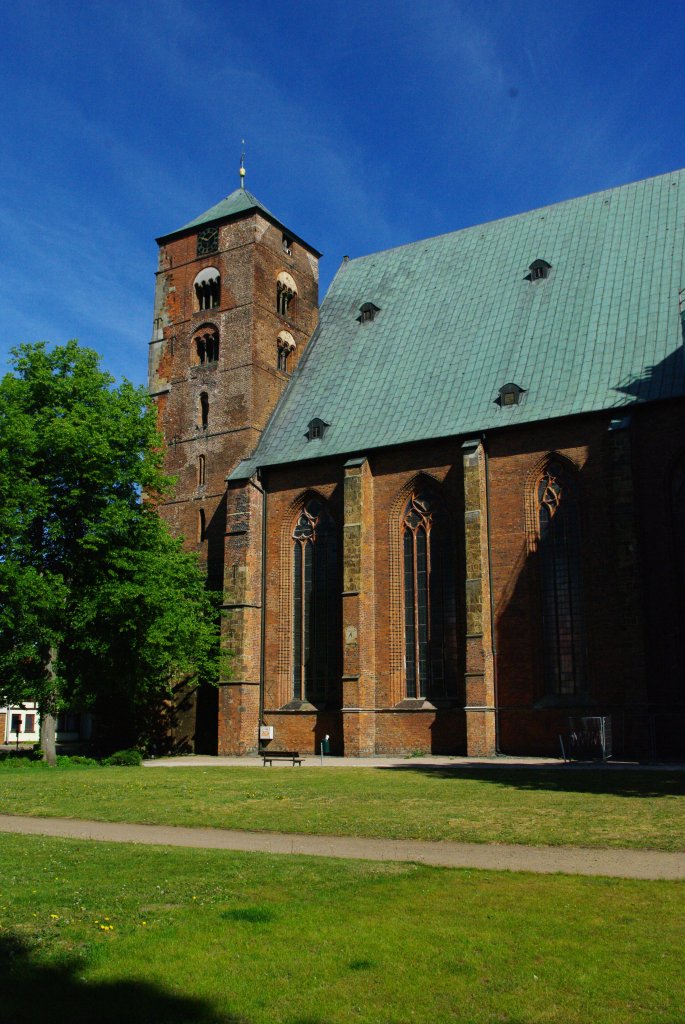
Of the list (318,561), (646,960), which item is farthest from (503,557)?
(646,960)

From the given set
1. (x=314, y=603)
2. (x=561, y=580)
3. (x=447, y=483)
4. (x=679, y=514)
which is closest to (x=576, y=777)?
(x=561, y=580)

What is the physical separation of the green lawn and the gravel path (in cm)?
45

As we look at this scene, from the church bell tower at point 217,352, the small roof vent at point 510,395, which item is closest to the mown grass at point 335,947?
the small roof vent at point 510,395

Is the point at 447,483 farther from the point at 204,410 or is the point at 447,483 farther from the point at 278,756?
the point at 204,410

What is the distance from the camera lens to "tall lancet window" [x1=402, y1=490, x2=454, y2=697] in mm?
29828

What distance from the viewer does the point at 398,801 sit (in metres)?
15.9

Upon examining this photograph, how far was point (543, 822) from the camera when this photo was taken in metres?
12.9

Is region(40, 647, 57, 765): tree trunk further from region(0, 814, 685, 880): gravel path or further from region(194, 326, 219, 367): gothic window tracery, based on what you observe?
region(194, 326, 219, 367): gothic window tracery

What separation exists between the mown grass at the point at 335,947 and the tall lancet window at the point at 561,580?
18741 mm

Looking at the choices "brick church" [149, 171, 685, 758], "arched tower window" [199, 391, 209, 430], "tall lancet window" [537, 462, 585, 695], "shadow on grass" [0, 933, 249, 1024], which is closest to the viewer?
"shadow on grass" [0, 933, 249, 1024]

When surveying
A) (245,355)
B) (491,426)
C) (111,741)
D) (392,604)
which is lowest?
(111,741)

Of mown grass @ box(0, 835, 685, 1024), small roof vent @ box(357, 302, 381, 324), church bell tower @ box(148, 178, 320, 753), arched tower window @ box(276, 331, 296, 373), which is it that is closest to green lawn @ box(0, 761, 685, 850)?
mown grass @ box(0, 835, 685, 1024)

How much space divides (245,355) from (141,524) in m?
12.0

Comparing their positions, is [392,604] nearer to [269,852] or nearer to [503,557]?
[503,557]
